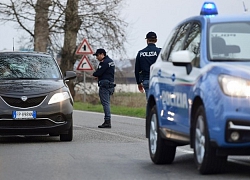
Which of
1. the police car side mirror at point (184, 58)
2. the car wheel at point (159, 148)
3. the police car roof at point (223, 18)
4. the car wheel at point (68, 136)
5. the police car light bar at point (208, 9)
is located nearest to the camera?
the police car side mirror at point (184, 58)

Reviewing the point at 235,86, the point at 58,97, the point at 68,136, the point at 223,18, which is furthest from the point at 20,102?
the point at 235,86

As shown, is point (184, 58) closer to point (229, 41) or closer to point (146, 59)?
point (229, 41)

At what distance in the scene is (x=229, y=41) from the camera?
10312mm

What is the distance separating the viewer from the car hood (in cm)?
1540

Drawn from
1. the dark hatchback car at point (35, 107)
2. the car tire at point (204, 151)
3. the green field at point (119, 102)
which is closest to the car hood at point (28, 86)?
the dark hatchback car at point (35, 107)

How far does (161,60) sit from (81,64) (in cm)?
2223

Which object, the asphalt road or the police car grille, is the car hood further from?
the asphalt road

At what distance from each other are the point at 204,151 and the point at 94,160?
9.47 feet

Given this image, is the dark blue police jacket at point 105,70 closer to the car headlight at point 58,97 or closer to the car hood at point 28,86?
the car hood at point 28,86

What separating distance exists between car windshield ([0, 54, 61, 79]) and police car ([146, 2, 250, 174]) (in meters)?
4.81

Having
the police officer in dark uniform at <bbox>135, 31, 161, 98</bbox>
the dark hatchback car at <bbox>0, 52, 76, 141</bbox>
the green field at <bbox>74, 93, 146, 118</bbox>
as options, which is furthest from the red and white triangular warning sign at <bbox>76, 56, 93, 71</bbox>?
the dark hatchback car at <bbox>0, 52, 76, 141</bbox>

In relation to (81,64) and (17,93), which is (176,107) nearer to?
(17,93)

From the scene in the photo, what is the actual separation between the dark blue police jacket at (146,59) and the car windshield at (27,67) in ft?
6.27

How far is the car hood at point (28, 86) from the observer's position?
50.5ft
